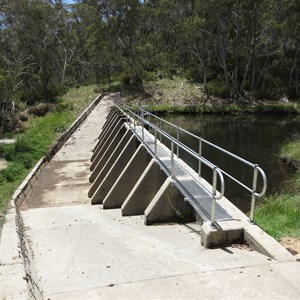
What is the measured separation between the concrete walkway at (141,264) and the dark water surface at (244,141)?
577 centimetres

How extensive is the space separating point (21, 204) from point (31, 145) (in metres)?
7.10

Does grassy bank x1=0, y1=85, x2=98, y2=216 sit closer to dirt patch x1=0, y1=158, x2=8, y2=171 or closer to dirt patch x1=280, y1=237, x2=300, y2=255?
dirt patch x1=0, y1=158, x2=8, y2=171

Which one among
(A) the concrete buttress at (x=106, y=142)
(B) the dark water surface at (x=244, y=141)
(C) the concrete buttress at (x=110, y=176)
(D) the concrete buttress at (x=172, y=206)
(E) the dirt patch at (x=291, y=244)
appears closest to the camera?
(E) the dirt patch at (x=291, y=244)

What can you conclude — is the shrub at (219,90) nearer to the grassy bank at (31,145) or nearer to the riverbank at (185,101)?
the riverbank at (185,101)

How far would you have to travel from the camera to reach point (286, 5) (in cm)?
3781

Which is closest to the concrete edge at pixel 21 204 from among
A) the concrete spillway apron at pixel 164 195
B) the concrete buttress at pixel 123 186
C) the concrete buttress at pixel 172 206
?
the concrete spillway apron at pixel 164 195

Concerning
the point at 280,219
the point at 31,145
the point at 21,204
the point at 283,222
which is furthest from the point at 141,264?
the point at 31,145

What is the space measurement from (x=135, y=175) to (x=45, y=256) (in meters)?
5.10

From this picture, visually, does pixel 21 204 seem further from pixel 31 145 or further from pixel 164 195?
pixel 31 145

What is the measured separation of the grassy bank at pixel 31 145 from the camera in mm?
12966

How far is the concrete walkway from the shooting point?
4.45m

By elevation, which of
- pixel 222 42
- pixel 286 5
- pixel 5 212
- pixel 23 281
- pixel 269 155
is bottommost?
pixel 269 155

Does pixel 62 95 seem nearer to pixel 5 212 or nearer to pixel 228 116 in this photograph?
pixel 228 116

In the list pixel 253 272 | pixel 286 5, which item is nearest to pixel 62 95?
pixel 286 5
